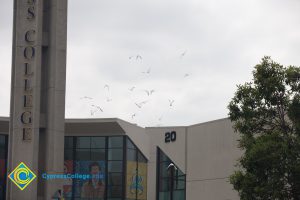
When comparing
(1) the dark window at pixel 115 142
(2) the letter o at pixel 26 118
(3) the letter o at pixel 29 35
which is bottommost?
(1) the dark window at pixel 115 142

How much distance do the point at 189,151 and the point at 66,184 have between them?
1492cm

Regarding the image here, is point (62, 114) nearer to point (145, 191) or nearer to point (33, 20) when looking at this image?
point (33, 20)

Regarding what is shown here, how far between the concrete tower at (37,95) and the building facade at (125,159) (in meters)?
9.15

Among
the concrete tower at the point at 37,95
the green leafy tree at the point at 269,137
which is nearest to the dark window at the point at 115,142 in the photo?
the concrete tower at the point at 37,95

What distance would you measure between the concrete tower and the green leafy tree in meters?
22.9

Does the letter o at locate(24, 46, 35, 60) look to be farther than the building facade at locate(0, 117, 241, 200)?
No

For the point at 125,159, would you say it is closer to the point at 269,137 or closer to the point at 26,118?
the point at 26,118

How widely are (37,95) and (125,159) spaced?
15.6m

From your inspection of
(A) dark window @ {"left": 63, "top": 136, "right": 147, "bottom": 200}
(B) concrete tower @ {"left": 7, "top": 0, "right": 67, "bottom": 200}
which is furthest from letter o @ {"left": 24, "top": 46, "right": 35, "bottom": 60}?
(A) dark window @ {"left": 63, "top": 136, "right": 147, "bottom": 200}

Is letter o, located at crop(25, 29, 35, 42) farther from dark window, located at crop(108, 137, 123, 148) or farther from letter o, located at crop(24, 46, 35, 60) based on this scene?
dark window, located at crop(108, 137, 123, 148)

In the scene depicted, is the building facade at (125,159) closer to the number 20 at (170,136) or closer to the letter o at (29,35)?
the number 20 at (170,136)

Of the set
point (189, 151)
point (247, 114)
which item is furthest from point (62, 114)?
point (247, 114)

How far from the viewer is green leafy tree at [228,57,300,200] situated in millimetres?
35500

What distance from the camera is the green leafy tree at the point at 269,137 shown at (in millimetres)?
35500
